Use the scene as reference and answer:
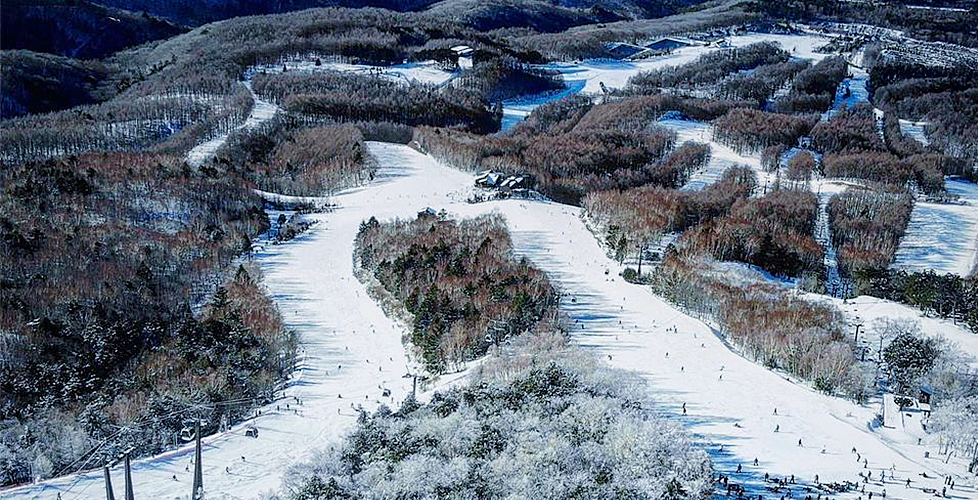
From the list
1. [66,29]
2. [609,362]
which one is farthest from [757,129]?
[66,29]

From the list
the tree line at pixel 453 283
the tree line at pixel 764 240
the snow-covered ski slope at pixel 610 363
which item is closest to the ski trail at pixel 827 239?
the tree line at pixel 764 240

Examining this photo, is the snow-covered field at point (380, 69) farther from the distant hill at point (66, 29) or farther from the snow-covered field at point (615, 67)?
the distant hill at point (66, 29)

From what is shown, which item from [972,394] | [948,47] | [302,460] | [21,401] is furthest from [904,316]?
[948,47]

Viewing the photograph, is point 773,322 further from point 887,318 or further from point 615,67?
point 615,67

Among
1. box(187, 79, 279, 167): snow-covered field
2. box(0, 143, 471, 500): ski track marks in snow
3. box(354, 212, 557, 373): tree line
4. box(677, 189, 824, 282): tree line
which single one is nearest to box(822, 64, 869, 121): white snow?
box(677, 189, 824, 282): tree line

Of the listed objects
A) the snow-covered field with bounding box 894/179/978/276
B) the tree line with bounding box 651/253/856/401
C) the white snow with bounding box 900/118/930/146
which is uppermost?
the white snow with bounding box 900/118/930/146

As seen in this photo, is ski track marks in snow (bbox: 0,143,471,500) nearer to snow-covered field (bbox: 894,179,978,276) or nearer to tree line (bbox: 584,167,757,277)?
tree line (bbox: 584,167,757,277)

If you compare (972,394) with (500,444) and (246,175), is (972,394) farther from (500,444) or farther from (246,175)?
(246,175)

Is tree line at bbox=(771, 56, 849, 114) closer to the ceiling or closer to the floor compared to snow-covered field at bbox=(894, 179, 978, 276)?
closer to the ceiling
